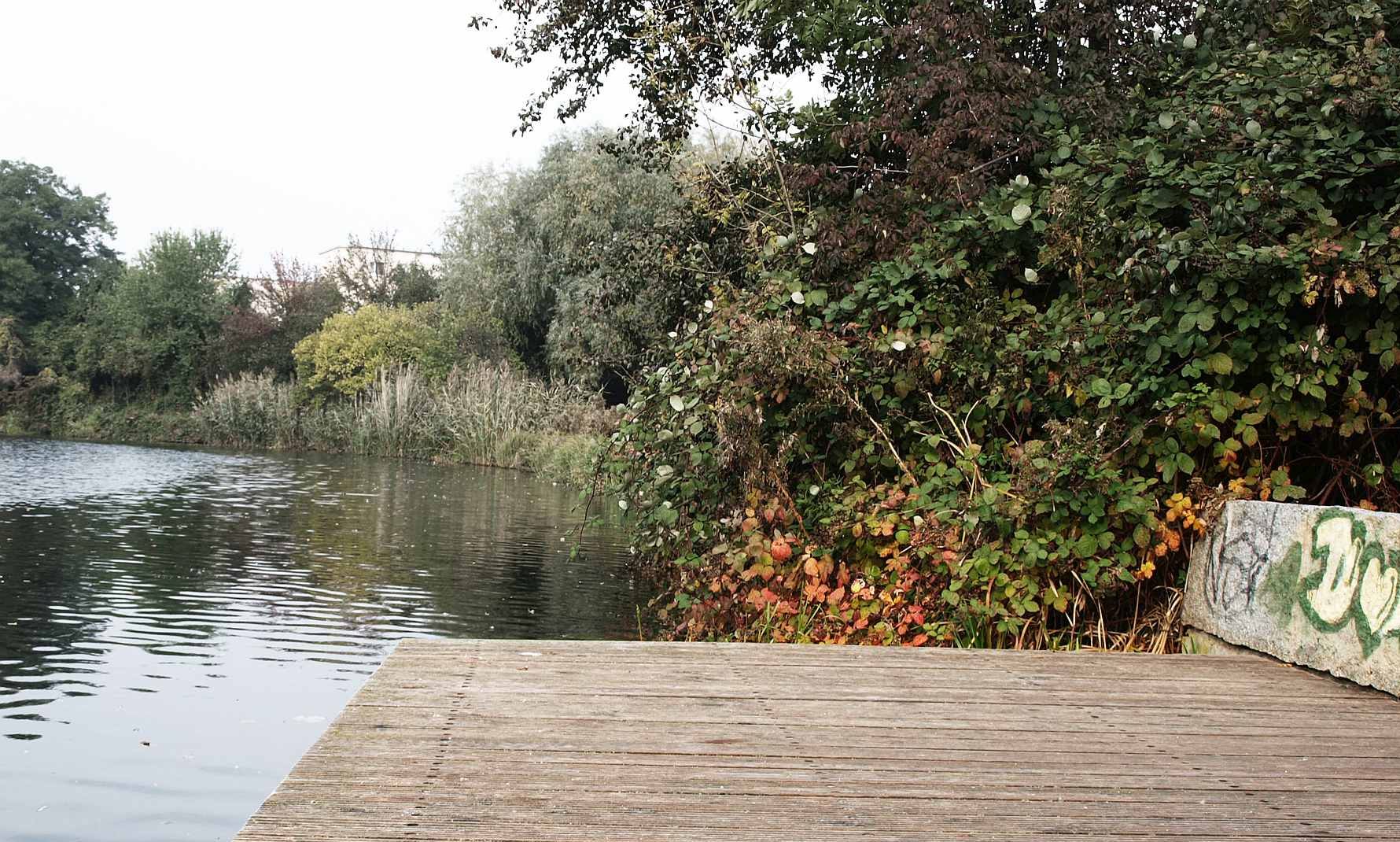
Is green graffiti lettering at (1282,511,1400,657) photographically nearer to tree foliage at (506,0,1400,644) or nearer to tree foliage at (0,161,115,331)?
tree foliage at (506,0,1400,644)

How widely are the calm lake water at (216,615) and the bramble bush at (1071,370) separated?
222cm

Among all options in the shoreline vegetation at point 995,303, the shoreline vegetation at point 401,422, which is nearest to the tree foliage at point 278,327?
the shoreline vegetation at point 401,422

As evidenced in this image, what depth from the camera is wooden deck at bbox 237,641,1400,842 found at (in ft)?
7.54

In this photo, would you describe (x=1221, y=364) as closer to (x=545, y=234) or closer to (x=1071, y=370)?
(x=1071, y=370)

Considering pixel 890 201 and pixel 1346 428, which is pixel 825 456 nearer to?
pixel 890 201

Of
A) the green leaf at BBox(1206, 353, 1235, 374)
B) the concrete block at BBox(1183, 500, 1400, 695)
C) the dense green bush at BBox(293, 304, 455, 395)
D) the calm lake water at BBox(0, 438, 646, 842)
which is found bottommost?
the calm lake water at BBox(0, 438, 646, 842)

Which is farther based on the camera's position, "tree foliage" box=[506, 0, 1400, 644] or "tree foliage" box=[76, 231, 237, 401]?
"tree foliage" box=[76, 231, 237, 401]

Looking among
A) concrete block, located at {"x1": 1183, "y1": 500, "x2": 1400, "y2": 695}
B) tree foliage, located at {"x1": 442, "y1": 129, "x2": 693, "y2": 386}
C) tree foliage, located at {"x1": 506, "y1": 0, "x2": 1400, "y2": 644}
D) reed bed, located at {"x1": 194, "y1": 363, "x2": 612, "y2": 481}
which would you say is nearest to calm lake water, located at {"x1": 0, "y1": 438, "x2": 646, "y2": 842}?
tree foliage, located at {"x1": 506, "y1": 0, "x2": 1400, "y2": 644}

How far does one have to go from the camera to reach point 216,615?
8062mm

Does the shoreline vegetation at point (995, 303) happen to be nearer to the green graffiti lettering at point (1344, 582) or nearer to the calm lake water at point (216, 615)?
the green graffiti lettering at point (1344, 582)

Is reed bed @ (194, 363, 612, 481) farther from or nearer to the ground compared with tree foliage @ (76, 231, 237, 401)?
nearer to the ground

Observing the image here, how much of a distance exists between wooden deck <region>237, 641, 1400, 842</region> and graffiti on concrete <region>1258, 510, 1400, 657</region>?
213mm

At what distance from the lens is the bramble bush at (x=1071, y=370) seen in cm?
471

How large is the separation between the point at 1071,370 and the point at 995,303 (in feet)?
2.36
